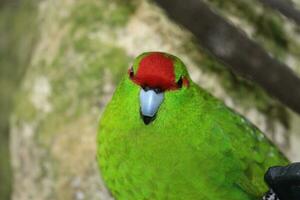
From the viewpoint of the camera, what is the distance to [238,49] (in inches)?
121

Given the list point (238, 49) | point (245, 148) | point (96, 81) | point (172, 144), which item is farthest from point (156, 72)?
point (96, 81)

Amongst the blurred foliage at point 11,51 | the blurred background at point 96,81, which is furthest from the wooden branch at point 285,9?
the blurred foliage at point 11,51

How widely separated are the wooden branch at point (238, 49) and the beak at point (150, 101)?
31.7 inches

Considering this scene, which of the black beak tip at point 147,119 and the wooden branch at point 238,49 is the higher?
the wooden branch at point 238,49

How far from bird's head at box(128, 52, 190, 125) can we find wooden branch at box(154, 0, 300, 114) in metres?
0.73

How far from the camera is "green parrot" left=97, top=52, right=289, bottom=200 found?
235cm

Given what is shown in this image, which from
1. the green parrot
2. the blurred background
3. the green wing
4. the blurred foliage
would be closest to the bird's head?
the green parrot

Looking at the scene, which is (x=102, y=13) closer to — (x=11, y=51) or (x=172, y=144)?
(x=11, y=51)

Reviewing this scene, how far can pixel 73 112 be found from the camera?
12.0ft

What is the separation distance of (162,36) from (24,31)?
153 cm

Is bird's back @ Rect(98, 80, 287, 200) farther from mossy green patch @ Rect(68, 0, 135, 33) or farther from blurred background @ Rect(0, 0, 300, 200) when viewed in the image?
mossy green patch @ Rect(68, 0, 135, 33)

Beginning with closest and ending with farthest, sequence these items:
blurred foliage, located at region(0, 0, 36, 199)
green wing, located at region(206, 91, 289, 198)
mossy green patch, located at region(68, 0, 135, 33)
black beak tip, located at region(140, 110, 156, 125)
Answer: black beak tip, located at region(140, 110, 156, 125) → green wing, located at region(206, 91, 289, 198) → mossy green patch, located at region(68, 0, 135, 33) → blurred foliage, located at region(0, 0, 36, 199)

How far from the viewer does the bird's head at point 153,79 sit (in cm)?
227

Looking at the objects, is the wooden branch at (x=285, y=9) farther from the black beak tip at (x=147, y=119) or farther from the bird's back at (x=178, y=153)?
the black beak tip at (x=147, y=119)
